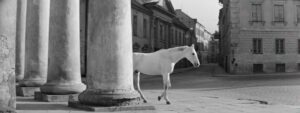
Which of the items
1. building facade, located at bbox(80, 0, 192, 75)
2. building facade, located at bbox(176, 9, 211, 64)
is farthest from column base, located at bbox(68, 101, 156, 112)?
building facade, located at bbox(176, 9, 211, 64)

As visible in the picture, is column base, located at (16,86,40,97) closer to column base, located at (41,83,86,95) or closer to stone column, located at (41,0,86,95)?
stone column, located at (41,0,86,95)

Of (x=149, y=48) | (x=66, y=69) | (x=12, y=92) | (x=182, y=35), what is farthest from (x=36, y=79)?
→ (x=182, y=35)

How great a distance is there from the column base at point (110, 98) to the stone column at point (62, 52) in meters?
1.99

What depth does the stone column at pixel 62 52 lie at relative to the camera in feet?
29.5

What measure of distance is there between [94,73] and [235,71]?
1195 inches

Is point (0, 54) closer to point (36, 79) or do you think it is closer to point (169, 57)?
point (169, 57)

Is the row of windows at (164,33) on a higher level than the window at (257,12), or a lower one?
lower

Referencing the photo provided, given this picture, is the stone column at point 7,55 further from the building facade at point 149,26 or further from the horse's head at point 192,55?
A: the building facade at point 149,26

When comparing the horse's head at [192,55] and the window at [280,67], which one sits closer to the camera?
the horse's head at [192,55]

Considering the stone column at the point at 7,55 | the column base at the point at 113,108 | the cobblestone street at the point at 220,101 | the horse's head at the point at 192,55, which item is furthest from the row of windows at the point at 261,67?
the stone column at the point at 7,55

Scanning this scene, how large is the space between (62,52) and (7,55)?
11.2ft

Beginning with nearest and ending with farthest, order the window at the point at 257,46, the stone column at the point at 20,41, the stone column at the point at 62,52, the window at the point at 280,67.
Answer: the stone column at the point at 62,52 → the stone column at the point at 20,41 → the window at the point at 257,46 → the window at the point at 280,67

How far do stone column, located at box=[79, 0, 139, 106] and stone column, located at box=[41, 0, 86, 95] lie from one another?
1.97 m

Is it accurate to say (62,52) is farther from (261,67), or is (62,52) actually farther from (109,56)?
(261,67)
